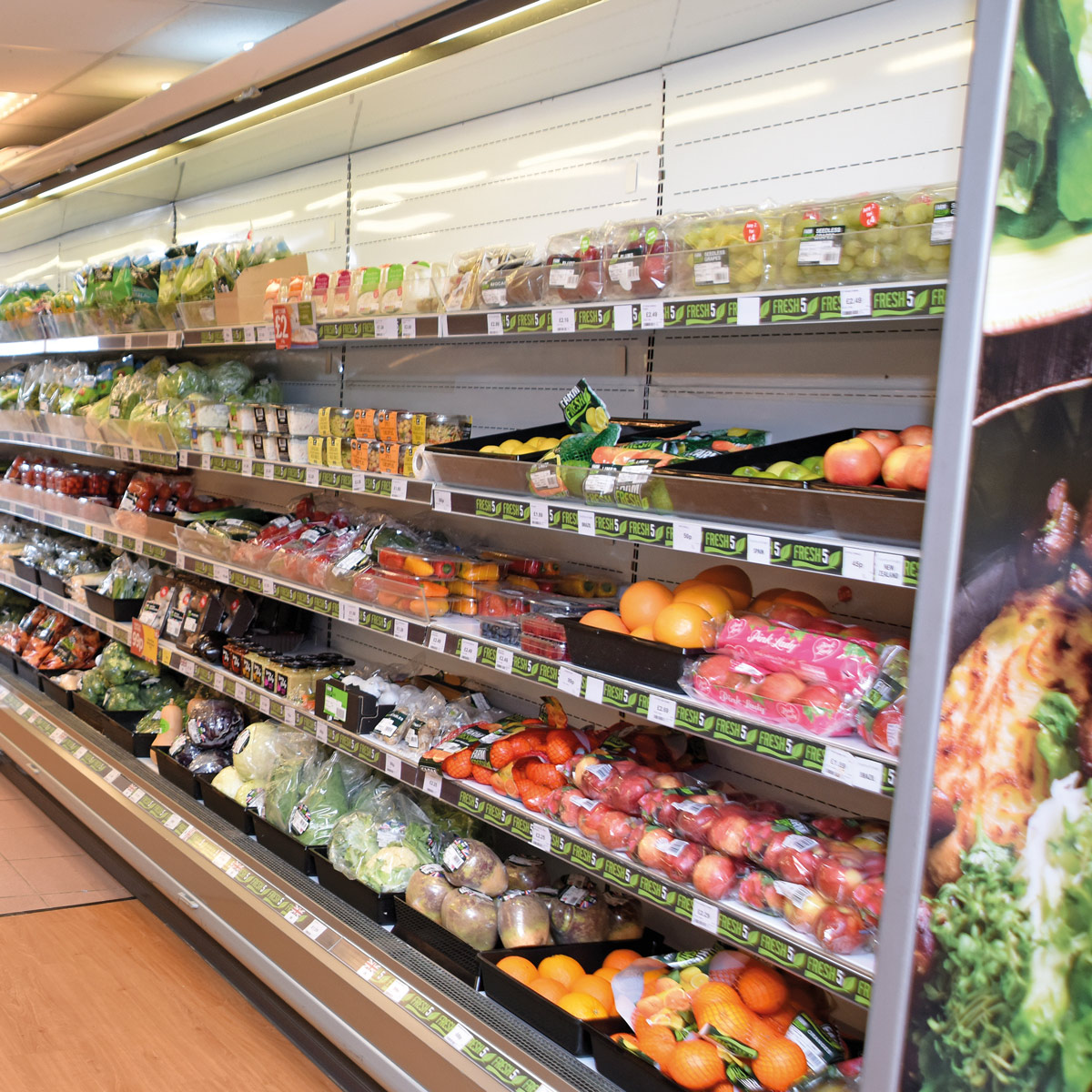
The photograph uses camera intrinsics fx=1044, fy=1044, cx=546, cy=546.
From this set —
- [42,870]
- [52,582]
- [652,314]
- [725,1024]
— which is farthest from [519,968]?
[52,582]

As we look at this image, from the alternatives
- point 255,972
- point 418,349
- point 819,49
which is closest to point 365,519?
point 418,349

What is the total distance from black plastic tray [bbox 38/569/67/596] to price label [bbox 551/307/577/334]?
11.8ft

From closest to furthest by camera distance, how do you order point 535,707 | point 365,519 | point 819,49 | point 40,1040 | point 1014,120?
point 1014,120
point 819,49
point 40,1040
point 535,707
point 365,519

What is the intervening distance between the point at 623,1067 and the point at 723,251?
156 cm

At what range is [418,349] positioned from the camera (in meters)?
3.47

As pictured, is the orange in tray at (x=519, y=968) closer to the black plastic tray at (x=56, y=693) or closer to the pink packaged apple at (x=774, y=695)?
the pink packaged apple at (x=774, y=695)

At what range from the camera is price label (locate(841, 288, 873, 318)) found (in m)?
1.73

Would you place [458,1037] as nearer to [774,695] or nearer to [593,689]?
[593,689]

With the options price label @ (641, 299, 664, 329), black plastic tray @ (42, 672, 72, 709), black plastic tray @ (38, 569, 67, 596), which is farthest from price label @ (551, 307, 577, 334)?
black plastic tray @ (38, 569, 67, 596)

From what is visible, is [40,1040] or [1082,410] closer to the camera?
[1082,410]

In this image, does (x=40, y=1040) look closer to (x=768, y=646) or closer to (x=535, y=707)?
(x=535, y=707)

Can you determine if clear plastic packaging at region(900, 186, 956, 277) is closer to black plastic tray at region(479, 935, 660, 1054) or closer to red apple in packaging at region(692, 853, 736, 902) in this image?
Answer: red apple in packaging at region(692, 853, 736, 902)

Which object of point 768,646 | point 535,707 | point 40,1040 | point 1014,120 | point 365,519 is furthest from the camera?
point 365,519

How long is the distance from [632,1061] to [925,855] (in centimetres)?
103
